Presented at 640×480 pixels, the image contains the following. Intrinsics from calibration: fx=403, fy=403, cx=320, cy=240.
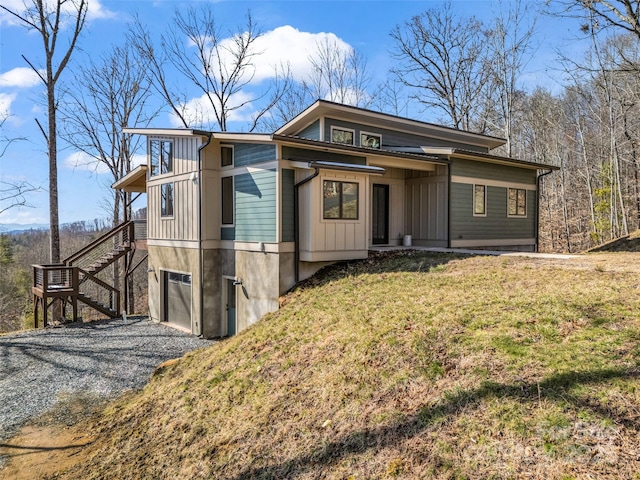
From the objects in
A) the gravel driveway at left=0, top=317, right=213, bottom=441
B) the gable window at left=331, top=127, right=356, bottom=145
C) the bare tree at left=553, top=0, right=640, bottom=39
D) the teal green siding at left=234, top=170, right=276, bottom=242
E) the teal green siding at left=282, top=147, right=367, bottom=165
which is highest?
the bare tree at left=553, top=0, right=640, bottom=39

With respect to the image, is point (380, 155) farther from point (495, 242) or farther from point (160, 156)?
point (160, 156)

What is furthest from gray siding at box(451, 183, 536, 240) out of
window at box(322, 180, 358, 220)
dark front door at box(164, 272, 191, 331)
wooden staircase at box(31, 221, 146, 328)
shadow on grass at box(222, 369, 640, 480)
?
wooden staircase at box(31, 221, 146, 328)

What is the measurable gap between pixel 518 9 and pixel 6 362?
2568cm

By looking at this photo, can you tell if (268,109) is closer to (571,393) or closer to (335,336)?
(335,336)

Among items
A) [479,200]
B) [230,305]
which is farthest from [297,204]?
[479,200]

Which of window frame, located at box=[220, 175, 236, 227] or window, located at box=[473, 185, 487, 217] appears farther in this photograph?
window, located at box=[473, 185, 487, 217]

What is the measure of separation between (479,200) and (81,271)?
1442 cm

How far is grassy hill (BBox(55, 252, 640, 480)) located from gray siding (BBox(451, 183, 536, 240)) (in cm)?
589

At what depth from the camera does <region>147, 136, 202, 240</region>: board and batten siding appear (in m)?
12.0

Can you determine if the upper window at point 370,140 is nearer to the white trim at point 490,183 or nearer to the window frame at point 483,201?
the white trim at point 490,183

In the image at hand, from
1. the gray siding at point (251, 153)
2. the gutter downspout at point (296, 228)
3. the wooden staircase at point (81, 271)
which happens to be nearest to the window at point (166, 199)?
the wooden staircase at point (81, 271)

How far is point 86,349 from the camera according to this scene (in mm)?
10789

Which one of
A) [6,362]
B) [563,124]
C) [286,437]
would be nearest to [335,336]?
[286,437]

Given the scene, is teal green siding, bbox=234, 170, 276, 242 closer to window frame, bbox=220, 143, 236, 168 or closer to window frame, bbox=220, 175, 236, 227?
window frame, bbox=220, 175, 236, 227
